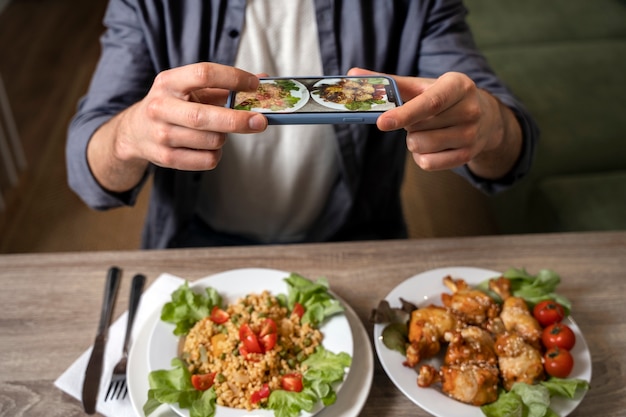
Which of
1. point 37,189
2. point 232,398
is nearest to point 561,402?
point 232,398

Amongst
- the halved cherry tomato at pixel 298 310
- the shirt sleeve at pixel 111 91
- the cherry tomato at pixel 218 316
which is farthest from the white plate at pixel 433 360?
the shirt sleeve at pixel 111 91

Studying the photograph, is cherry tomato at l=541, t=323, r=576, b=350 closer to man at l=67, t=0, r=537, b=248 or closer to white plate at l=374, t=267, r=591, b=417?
white plate at l=374, t=267, r=591, b=417

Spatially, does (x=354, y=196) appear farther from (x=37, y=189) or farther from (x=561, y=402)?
(x=37, y=189)

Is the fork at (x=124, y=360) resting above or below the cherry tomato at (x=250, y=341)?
below

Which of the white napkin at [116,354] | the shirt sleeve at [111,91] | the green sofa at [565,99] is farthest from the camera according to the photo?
the green sofa at [565,99]

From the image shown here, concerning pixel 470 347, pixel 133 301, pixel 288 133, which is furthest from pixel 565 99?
pixel 133 301

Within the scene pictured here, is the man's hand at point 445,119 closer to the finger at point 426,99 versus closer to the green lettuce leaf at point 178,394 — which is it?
the finger at point 426,99

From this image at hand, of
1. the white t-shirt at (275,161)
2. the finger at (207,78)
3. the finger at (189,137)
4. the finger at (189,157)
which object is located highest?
the finger at (207,78)
